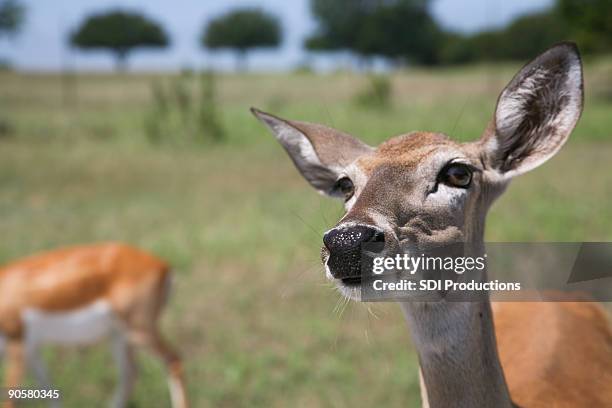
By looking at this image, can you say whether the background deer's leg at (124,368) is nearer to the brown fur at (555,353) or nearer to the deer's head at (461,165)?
the brown fur at (555,353)

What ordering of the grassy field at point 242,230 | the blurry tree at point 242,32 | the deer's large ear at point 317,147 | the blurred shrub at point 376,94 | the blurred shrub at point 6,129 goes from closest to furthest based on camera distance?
1. the deer's large ear at point 317,147
2. the grassy field at point 242,230
3. the blurred shrub at point 6,129
4. the blurred shrub at point 376,94
5. the blurry tree at point 242,32

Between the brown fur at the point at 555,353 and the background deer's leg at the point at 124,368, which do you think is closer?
the brown fur at the point at 555,353

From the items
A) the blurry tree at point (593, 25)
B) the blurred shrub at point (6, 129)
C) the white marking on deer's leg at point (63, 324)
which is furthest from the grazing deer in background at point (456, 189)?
the blurry tree at point (593, 25)

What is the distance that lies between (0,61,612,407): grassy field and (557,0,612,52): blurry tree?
3.65 meters

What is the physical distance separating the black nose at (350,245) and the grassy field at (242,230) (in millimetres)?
268

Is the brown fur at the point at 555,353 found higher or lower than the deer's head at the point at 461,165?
lower

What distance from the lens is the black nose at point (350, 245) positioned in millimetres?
1540

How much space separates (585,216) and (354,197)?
6218 millimetres

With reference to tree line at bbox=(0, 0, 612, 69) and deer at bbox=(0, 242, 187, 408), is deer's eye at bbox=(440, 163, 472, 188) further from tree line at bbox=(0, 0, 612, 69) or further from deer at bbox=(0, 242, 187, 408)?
tree line at bbox=(0, 0, 612, 69)

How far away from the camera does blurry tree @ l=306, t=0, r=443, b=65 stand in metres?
39.2

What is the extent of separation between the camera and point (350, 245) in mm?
1537

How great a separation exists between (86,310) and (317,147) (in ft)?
9.56

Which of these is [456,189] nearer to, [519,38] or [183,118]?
[183,118]

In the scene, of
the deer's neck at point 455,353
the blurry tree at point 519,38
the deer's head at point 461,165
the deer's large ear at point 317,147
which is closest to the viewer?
the deer's head at point 461,165
